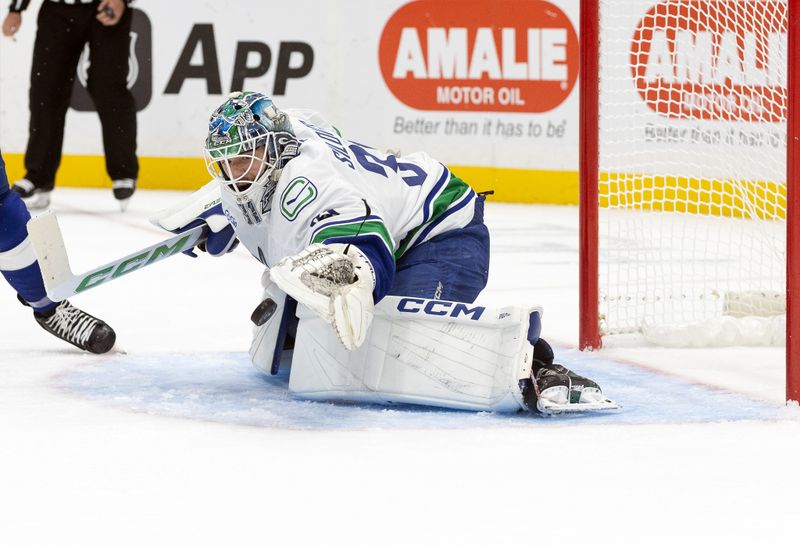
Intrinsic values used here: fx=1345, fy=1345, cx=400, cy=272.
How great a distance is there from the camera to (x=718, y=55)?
4.46 metres

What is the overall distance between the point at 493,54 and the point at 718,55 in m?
2.42

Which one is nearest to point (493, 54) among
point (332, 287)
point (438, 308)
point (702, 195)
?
point (702, 195)

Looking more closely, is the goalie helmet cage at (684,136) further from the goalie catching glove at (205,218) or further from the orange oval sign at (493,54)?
the orange oval sign at (493,54)

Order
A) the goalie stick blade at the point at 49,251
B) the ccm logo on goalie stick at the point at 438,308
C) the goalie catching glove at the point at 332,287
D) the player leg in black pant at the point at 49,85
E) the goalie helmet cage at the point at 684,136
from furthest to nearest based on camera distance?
the player leg in black pant at the point at 49,85 → the goalie helmet cage at the point at 684,136 → the goalie stick blade at the point at 49,251 → the ccm logo on goalie stick at the point at 438,308 → the goalie catching glove at the point at 332,287

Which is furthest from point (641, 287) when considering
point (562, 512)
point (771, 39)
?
point (562, 512)

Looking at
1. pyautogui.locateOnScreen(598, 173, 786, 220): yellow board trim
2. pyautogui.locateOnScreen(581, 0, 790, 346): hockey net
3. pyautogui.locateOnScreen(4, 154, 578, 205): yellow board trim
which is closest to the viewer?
pyautogui.locateOnScreen(581, 0, 790, 346): hockey net

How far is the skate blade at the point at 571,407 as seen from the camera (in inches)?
98.0

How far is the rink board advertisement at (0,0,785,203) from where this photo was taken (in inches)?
267

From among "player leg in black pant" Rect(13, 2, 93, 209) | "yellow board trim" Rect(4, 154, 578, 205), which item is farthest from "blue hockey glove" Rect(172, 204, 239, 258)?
"yellow board trim" Rect(4, 154, 578, 205)

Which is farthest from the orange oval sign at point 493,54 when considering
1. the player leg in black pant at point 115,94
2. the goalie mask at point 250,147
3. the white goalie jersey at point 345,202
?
the goalie mask at point 250,147

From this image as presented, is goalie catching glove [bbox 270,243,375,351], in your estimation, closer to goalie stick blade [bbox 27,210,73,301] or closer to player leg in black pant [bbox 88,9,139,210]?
goalie stick blade [bbox 27,210,73,301]

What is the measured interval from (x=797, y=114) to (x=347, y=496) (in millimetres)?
1172

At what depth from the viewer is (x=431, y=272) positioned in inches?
109

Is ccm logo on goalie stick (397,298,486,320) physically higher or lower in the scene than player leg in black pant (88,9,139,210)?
lower
